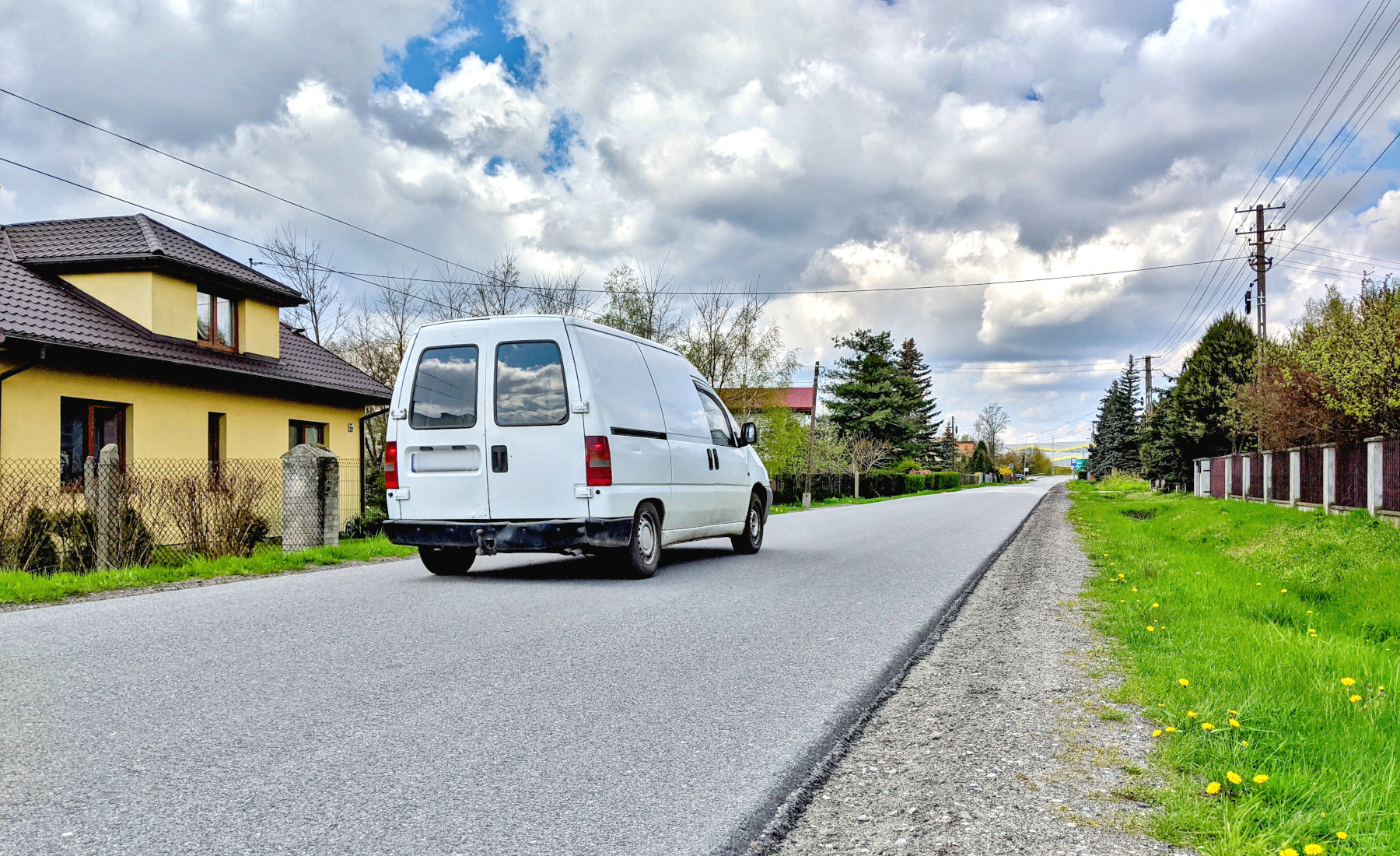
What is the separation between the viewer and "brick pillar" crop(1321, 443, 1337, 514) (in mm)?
18797

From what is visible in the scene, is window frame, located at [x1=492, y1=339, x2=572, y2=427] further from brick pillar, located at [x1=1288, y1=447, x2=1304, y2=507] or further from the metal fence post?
brick pillar, located at [x1=1288, y1=447, x2=1304, y2=507]

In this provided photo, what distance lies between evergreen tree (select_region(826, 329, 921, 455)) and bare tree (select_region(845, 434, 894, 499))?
1395mm

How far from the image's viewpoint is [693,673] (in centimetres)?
476

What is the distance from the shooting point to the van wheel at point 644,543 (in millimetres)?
8281

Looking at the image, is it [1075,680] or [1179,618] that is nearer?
[1075,680]

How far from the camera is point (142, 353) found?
1563cm

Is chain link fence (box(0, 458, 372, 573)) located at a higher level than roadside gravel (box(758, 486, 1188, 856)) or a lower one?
higher

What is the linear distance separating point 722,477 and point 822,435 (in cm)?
4416

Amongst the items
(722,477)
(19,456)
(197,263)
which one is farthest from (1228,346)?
(19,456)

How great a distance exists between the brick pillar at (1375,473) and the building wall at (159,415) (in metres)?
21.5

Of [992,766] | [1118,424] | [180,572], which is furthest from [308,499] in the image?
[1118,424]

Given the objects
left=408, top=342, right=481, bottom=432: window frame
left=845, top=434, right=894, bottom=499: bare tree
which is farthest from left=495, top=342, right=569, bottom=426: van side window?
left=845, top=434, right=894, bottom=499: bare tree

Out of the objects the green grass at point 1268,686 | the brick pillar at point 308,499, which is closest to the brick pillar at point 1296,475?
the green grass at point 1268,686

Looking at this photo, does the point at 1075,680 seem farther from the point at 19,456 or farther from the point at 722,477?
the point at 19,456
